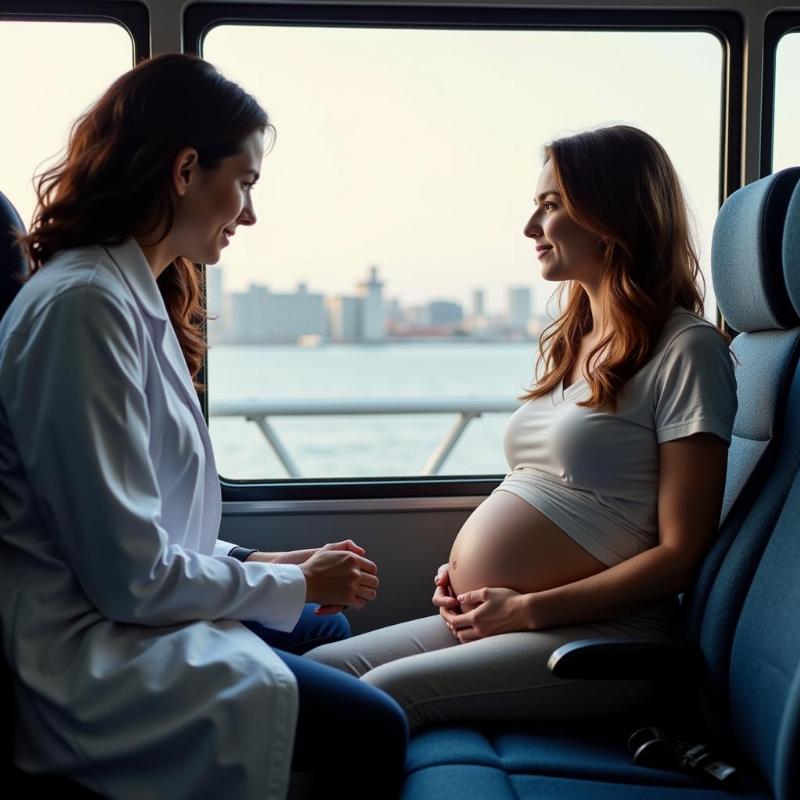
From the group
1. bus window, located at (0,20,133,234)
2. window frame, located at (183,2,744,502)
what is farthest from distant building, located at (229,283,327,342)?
window frame, located at (183,2,744,502)

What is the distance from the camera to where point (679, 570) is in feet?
4.85

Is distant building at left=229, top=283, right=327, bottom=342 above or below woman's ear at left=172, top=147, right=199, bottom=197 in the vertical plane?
below

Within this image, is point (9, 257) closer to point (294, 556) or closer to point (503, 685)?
point (294, 556)

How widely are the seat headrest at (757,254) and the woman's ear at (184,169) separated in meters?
0.92

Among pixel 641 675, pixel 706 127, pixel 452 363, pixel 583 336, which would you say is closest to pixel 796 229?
pixel 583 336

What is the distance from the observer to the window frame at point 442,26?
2137 mm

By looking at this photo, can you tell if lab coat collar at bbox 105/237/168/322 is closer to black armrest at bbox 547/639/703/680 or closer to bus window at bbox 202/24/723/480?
bus window at bbox 202/24/723/480

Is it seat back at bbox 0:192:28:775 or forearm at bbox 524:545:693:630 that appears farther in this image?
forearm at bbox 524:545:693:630

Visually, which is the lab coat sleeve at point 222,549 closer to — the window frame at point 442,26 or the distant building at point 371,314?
the window frame at point 442,26

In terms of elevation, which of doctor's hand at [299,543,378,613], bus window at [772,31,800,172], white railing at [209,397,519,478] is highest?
bus window at [772,31,800,172]

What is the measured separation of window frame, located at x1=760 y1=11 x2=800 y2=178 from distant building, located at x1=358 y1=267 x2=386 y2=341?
9.32 ft

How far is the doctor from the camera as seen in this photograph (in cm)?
108

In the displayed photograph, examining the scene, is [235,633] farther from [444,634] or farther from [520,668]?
[444,634]

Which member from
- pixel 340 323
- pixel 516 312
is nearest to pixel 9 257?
pixel 516 312
